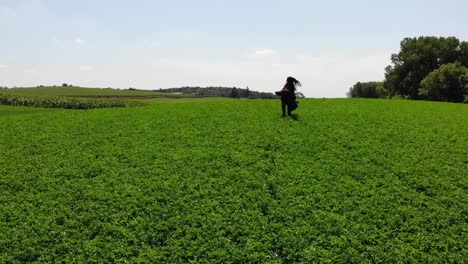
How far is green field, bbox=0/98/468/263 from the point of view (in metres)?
12.8

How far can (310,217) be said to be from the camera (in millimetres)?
14297

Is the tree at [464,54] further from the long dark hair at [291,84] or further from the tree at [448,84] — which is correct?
the long dark hair at [291,84]

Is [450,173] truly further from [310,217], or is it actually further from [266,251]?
[266,251]

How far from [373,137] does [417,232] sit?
10001mm

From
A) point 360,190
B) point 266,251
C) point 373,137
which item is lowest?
point 266,251

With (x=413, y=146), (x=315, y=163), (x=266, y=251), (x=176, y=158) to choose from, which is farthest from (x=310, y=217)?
(x=413, y=146)

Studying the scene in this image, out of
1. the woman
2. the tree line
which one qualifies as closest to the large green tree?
the tree line

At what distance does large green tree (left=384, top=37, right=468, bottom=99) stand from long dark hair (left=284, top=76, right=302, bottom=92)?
5939cm

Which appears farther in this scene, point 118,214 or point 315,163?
point 315,163

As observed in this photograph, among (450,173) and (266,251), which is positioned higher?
(450,173)

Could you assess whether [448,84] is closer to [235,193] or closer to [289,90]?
[289,90]

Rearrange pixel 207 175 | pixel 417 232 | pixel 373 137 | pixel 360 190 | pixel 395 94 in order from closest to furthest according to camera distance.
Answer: pixel 417 232
pixel 360 190
pixel 207 175
pixel 373 137
pixel 395 94

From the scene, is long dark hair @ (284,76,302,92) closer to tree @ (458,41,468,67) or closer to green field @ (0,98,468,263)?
green field @ (0,98,468,263)

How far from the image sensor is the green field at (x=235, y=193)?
12.8 metres
